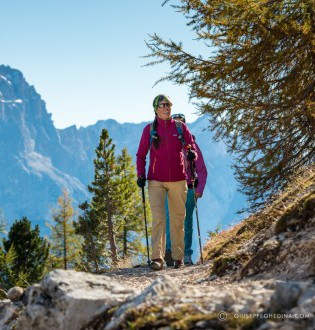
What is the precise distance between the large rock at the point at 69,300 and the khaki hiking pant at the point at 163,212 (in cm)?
418

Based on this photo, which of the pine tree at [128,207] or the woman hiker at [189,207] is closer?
the woman hiker at [189,207]

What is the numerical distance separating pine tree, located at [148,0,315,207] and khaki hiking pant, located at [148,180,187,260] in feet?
6.54

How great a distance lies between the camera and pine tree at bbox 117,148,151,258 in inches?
1351

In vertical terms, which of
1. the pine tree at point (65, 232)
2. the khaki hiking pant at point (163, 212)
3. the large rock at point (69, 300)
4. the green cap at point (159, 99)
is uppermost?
the pine tree at point (65, 232)

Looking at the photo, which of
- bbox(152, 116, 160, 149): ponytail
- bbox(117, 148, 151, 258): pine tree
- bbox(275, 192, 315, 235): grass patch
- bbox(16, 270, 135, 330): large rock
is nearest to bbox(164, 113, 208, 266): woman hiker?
bbox(152, 116, 160, 149): ponytail

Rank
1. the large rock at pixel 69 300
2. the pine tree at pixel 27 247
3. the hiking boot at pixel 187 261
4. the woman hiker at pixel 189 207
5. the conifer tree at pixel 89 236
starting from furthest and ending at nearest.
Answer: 1. the conifer tree at pixel 89 236
2. the pine tree at pixel 27 247
3. the woman hiker at pixel 189 207
4. the hiking boot at pixel 187 261
5. the large rock at pixel 69 300

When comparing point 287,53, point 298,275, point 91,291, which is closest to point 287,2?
point 287,53

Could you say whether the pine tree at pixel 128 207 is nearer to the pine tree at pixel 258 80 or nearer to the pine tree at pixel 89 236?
the pine tree at pixel 89 236

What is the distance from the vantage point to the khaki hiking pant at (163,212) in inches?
330

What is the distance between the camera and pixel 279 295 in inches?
110

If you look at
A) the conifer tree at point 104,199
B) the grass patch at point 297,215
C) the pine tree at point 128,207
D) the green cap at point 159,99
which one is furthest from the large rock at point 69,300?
the pine tree at point 128,207

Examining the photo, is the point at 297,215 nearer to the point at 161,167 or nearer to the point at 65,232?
the point at 161,167

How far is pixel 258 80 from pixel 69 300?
7.12 m

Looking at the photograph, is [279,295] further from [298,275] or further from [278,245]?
[278,245]
